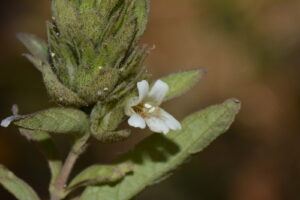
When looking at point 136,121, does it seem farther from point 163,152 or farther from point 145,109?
point 163,152

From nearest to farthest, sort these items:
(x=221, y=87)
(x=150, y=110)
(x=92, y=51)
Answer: (x=92, y=51) → (x=150, y=110) → (x=221, y=87)

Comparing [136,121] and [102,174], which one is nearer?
[136,121]

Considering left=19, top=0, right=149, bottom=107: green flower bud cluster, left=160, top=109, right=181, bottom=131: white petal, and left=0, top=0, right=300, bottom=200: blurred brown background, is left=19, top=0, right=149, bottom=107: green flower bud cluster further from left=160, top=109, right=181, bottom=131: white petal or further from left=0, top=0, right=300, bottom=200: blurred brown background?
left=0, top=0, right=300, bottom=200: blurred brown background

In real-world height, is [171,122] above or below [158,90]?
below

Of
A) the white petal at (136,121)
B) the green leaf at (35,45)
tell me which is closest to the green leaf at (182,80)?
the white petal at (136,121)

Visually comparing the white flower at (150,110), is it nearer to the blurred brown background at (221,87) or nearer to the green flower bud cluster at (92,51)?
the green flower bud cluster at (92,51)

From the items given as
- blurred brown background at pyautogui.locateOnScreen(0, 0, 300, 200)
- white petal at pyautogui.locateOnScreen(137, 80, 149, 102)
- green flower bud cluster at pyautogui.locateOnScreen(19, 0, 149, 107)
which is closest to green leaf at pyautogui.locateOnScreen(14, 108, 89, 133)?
green flower bud cluster at pyautogui.locateOnScreen(19, 0, 149, 107)

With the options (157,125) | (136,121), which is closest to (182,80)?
(157,125)

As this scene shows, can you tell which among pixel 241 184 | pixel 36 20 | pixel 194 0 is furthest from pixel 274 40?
pixel 36 20
